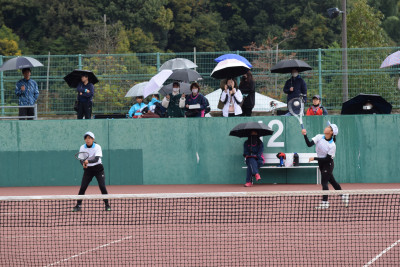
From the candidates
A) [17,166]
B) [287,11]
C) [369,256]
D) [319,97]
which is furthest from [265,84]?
[287,11]

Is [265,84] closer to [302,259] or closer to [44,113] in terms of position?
[44,113]

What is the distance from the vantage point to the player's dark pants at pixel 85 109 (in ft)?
67.0

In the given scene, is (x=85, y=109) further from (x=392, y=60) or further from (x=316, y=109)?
(x=392, y=60)

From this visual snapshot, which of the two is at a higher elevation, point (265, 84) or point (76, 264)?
point (265, 84)

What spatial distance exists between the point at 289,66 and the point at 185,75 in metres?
2.99

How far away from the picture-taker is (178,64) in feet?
68.7

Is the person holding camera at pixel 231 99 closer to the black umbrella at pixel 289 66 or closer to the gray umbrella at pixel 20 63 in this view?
the black umbrella at pixel 289 66

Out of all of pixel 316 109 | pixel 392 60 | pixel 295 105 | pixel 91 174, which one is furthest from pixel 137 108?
pixel 392 60

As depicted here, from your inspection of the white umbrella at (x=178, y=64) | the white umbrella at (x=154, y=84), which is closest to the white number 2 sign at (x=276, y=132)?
the white umbrella at (x=178, y=64)

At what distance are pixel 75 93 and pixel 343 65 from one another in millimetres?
7584

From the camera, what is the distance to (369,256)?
33.4 feet

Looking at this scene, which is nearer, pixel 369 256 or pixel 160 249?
pixel 369 256

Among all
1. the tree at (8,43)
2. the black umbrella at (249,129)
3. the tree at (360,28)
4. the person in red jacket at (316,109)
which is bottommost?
the black umbrella at (249,129)

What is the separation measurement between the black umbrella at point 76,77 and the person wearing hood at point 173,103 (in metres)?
1.99
